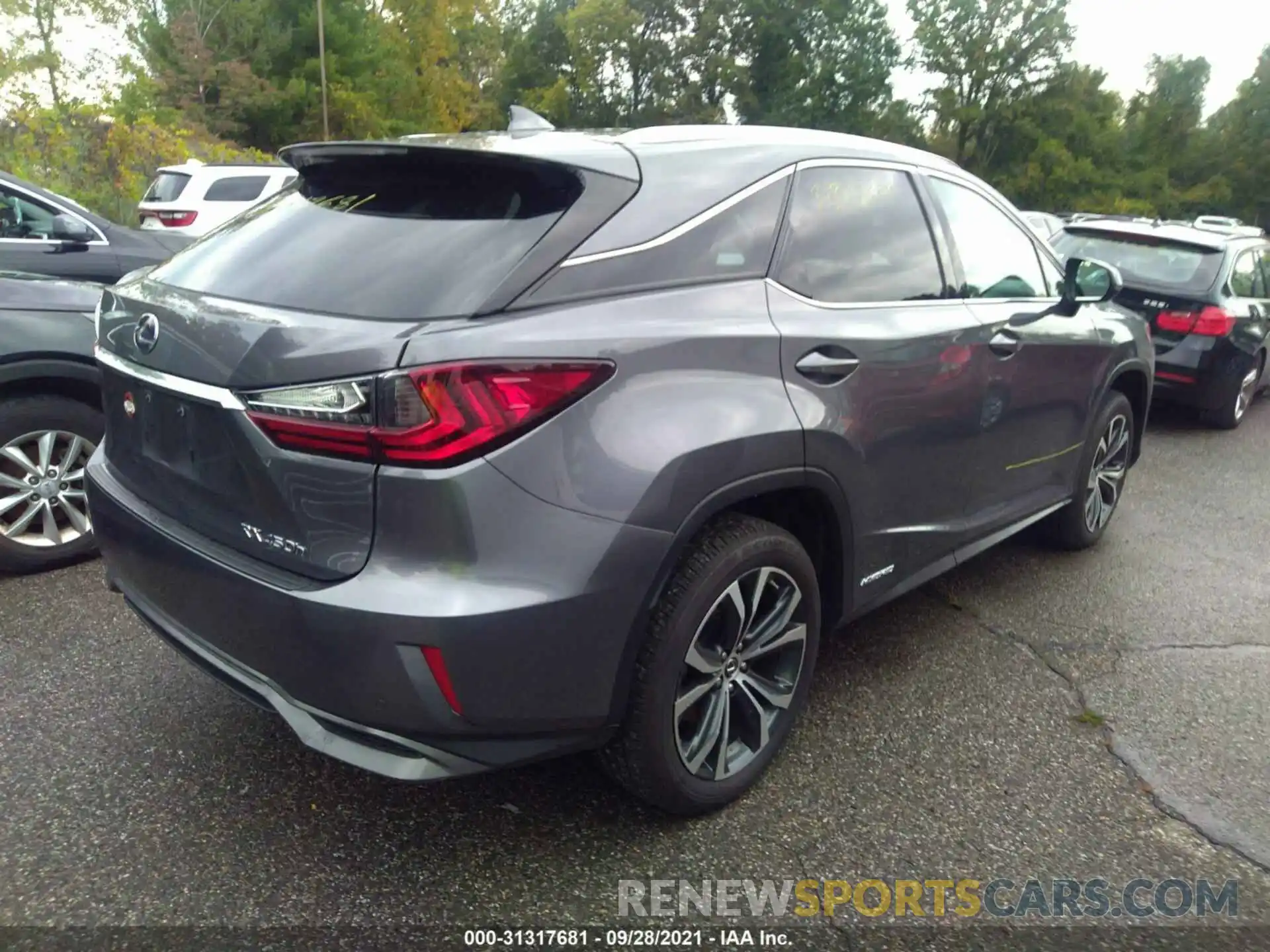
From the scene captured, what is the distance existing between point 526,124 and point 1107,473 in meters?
3.22

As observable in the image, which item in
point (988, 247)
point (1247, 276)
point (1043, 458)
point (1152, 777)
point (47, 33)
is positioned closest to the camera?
point (1152, 777)

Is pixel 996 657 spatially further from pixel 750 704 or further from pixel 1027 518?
pixel 750 704

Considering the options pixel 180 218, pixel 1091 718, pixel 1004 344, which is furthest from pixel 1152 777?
pixel 180 218

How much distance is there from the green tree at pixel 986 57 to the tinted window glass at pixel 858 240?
1913 inches

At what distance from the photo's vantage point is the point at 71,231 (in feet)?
20.0

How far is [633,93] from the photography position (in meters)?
49.8

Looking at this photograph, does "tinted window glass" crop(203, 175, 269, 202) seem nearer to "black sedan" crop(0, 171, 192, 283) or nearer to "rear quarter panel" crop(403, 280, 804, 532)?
"black sedan" crop(0, 171, 192, 283)

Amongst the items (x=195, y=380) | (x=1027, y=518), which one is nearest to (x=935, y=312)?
(x=1027, y=518)

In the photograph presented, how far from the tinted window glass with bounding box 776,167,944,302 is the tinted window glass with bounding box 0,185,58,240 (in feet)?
16.6

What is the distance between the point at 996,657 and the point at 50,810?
299 cm

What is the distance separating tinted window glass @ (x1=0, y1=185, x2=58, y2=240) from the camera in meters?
6.04

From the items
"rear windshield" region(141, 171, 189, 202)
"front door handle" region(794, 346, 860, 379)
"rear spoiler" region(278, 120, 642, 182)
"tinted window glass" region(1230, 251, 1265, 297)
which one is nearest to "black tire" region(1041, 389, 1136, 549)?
"front door handle" region(794, 346, 860, 379)

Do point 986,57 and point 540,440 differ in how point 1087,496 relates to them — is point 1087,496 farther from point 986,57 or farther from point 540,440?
point 986,57

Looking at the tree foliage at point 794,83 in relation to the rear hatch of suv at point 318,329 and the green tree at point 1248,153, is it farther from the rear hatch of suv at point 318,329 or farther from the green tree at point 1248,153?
the rear hatch of suv at point 318,329
